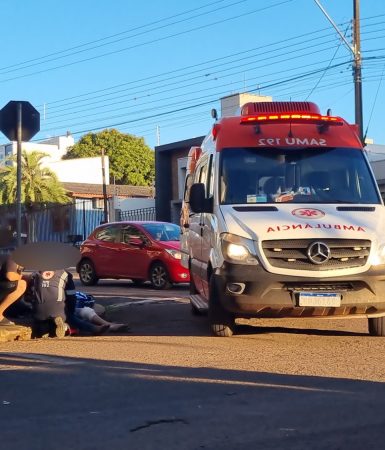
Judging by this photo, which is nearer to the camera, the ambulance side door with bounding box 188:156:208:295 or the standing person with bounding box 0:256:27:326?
the standing person with bounding box 0:256:27:326

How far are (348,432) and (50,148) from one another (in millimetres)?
79068

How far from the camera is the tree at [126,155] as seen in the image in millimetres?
67875

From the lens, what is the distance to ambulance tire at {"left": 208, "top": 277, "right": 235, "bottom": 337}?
942cm

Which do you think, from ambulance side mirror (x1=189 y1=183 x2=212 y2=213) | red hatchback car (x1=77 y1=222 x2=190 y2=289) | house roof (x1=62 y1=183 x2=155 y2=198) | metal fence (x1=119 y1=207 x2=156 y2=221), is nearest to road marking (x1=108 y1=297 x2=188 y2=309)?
red hatchback car (x1=77 y1=222 x2=190 y2=289)

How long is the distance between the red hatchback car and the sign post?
601 centimetres

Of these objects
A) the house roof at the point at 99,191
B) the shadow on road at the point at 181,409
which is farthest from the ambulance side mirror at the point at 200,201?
the house roof at the point at 99,191

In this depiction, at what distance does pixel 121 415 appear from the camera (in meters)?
5.96

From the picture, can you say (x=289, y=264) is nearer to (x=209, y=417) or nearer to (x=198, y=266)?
(x=198, y=266)

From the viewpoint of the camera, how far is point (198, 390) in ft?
22.3

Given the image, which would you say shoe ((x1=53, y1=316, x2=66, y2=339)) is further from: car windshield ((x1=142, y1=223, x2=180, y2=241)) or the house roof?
the house roof

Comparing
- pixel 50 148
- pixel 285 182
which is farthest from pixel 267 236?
pixel 50 148

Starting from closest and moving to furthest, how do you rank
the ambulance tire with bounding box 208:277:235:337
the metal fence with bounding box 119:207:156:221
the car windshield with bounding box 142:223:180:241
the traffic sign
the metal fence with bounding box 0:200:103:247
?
the ambulance tire with bounding box 208:277:235:337
the traffic sign
the car windshield with bounding box 142:223:180:241
the metal fence with bounding box 0:200:103:247
the metal fence with bounding box 119:207:156:221

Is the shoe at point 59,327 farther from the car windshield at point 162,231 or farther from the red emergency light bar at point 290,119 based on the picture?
the car windshield at point 162,231

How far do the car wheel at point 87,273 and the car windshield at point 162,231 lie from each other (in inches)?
78.9
